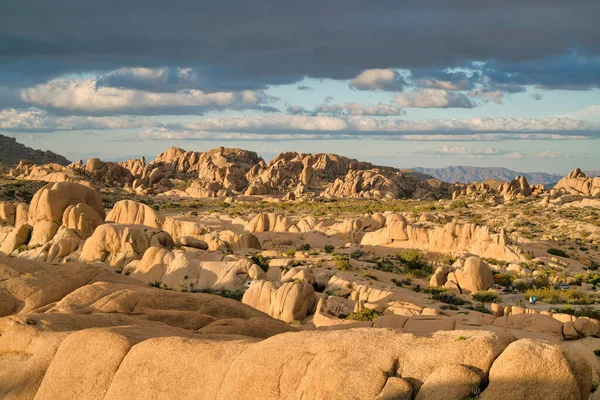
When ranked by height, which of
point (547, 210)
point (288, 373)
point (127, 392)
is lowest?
point (547, 210)

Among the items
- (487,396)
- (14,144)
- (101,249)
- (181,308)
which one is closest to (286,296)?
(181,308)

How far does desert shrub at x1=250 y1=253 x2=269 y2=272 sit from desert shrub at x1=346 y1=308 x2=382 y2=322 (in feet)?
51.5

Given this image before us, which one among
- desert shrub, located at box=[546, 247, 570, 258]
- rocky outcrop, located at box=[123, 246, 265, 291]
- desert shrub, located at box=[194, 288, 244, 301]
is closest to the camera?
desert shrub, located at box=[194, 288, 244, 301]

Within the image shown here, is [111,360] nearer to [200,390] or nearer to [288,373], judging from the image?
[200,390]

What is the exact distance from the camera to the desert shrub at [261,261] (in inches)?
1947

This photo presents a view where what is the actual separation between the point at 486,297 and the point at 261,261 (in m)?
17.2

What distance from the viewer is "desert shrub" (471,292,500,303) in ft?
147

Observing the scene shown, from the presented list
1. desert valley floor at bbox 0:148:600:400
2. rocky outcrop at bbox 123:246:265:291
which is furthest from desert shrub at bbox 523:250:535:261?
rocky outcrop at bbox 123:246:265:291

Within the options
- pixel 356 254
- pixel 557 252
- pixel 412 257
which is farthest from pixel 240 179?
pixel 557 252

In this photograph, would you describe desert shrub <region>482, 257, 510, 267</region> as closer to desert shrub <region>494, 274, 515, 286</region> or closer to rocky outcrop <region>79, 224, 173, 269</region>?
desert shrub <region>494, 274, 515, 286</region>

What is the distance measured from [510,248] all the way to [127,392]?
164 feet

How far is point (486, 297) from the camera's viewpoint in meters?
45.0

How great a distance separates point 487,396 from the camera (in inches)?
462

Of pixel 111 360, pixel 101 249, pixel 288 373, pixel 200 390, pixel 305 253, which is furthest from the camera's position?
pixel 305 253
